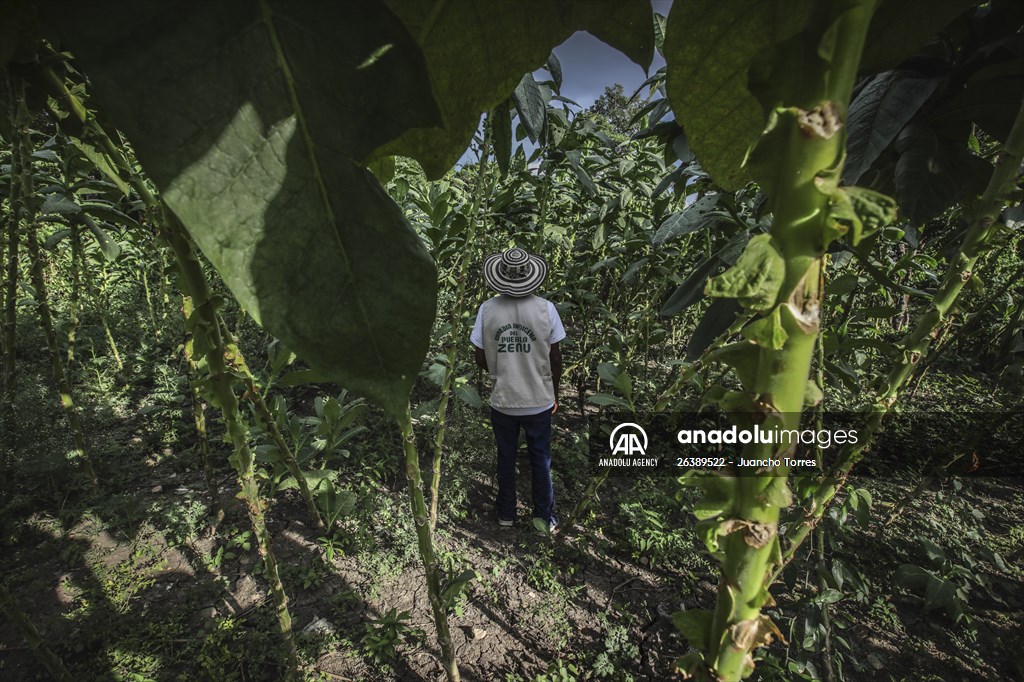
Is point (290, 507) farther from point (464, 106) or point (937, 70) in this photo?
point (937, 70)

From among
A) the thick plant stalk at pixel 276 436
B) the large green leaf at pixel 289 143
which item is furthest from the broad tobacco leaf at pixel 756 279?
the thick plant stalk at pixel 276 436

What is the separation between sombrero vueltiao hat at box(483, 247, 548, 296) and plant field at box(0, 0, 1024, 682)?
27cm

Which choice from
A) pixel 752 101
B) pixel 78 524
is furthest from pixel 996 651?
pixel 78 524

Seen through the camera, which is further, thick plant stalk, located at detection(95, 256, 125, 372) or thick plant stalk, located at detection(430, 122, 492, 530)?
thick plant stalk, located at detection(95, 256, 125, 372)

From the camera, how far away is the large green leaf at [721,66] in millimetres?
269

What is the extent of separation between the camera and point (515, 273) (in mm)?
2416

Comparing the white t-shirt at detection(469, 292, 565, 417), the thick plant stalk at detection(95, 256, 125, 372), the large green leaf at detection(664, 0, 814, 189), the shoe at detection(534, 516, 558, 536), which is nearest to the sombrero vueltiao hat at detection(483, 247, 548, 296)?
the white t-shirt at detection(469, 292, 565, 417)

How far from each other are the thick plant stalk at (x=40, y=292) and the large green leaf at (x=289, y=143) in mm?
1026

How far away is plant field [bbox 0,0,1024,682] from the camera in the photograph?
0.19 metres

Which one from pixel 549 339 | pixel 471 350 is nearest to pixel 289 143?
pixel 549 339

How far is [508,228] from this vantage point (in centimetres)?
331

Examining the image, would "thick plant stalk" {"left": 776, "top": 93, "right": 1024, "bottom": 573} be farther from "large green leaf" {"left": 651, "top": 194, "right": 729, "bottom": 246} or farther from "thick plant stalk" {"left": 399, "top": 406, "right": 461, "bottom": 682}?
"large green leaf" {"left": 651, "top": 194, "right": 729, "bottom": 246}

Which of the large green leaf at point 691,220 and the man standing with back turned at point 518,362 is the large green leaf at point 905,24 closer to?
the large green leaf at point 691,220

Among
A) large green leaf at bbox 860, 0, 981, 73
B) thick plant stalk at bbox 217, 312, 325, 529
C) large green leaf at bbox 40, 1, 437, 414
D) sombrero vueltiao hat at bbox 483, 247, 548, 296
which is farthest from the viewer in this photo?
sombrero vueltiao hat at bbox 483, 247, 548, 296
